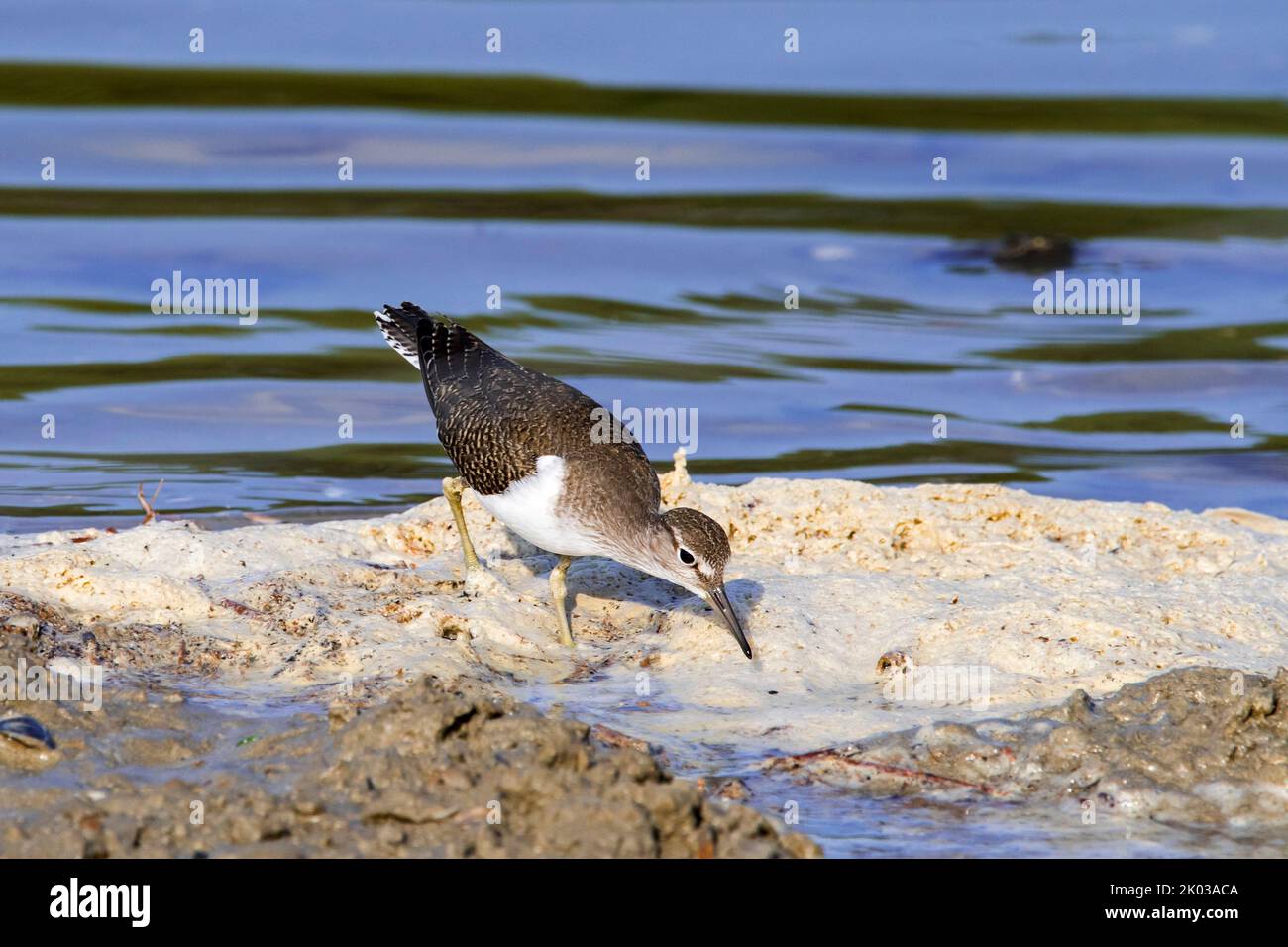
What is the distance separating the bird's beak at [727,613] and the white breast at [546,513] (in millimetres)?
588

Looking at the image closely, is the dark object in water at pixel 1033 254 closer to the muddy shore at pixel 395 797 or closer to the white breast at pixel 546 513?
the white breast at pixel 546 513

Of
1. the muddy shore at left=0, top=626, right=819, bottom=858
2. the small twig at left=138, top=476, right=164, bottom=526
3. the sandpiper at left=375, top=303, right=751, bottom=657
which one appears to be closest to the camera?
the muddy shore at left=0, top=626, right=819, bottom=858

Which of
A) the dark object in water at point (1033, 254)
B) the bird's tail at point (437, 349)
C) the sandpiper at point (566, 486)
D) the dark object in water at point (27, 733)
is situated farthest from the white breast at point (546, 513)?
the dark object in water at point (1033, 254)

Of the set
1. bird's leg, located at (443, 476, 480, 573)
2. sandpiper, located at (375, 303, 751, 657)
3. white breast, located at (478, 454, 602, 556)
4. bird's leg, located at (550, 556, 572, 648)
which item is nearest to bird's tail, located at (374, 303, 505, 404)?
sandpiper, located at (375, 303, 751, 657)

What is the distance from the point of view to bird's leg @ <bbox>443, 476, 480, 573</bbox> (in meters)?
7.47

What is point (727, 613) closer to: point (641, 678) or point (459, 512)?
point (641, 678)

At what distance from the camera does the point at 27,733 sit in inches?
200

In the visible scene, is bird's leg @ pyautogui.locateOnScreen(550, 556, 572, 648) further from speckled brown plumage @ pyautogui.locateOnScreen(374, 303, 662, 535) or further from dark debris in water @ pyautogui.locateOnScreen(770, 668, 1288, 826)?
dark debris in water @ pyautogui.locateOnScreen(770, 668, 1288, 826)

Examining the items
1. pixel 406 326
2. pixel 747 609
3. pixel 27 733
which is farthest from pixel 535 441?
pixel 27 733

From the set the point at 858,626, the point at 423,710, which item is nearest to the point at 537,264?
the point at 858,626

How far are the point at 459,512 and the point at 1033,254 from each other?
Result: 8.40m

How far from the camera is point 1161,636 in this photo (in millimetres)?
6609

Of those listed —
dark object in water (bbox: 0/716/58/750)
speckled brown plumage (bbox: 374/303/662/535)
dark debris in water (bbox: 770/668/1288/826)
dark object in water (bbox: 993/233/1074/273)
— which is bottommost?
dark debris in water (bbox: 770/668/1288/826)

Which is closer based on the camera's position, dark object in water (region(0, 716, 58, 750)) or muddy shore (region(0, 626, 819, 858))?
muddy shore (region(0, 626, 819, 858))
